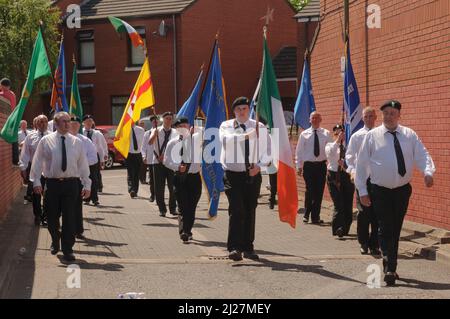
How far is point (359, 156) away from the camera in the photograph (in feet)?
28.2

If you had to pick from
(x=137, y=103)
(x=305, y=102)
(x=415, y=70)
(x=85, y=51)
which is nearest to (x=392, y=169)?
(x=415, y=70)

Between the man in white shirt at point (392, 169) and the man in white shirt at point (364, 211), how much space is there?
1532mm

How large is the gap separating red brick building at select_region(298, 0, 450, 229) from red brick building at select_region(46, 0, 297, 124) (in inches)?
799

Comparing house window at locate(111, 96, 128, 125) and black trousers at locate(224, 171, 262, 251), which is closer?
black trousers at locate(224, 171, 262, 251)

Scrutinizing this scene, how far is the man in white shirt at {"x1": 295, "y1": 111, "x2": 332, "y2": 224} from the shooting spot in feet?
43.9

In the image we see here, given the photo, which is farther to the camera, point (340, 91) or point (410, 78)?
point (340, 91)

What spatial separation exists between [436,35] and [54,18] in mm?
26018

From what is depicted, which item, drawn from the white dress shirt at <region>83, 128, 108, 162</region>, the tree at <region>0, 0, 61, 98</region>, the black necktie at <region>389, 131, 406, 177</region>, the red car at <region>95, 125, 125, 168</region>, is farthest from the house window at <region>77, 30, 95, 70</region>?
the black necktie at <region>389, 131, 406, 177</region>

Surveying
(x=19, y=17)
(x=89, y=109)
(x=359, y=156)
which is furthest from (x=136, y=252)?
(x=89, y=109)

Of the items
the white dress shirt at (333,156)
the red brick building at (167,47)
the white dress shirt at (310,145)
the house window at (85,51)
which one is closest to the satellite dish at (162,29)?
the red brick building at (167,47)

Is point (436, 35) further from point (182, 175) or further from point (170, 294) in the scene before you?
point (170, 294)

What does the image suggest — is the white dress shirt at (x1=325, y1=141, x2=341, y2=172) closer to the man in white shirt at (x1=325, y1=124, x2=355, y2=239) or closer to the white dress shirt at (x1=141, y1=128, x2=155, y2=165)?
the man in white shirt at (x1=325, y1=124, x2=355, y2=239)

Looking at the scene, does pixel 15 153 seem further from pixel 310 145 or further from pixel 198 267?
pixel 198 267

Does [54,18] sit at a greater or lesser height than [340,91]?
greater
